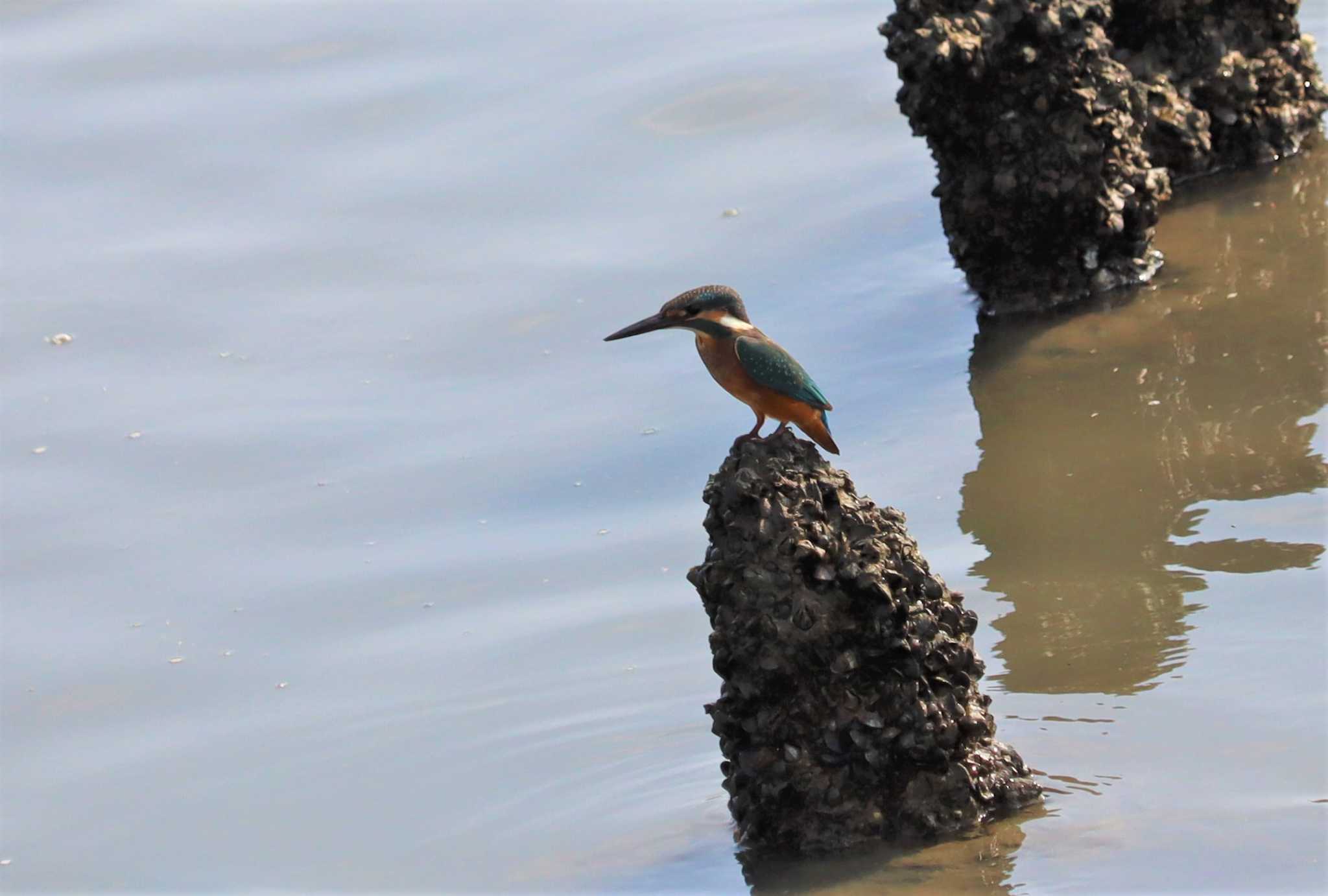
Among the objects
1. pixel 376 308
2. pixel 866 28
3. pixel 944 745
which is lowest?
pixel 944 745

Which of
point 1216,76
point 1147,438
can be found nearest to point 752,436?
point 1147,438

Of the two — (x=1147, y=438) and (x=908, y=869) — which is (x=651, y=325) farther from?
(x=1147, y=438)

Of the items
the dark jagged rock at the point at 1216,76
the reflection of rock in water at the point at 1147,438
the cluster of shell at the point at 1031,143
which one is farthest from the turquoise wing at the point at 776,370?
the dark jagged rock at the point at 1216,76

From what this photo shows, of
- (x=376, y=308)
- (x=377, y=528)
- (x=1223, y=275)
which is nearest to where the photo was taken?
(x=377, y=528)

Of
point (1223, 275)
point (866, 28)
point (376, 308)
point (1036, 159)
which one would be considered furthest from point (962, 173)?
point (866, 28)

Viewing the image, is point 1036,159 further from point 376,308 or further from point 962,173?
point 376,308

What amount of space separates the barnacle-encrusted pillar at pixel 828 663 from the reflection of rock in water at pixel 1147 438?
113 centimetres

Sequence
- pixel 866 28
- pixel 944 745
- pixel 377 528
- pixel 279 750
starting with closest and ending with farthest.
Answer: pixel 944 745 → pixel 279 750 → pixel 377 528 → pixel 866 28

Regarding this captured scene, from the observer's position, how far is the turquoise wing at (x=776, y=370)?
5.42 meters

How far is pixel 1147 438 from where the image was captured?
802 cm

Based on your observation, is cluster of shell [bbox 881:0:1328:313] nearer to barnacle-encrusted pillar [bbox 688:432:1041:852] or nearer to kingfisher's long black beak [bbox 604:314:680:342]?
kingfisher's long black beak [bbox 604:314:680:342]

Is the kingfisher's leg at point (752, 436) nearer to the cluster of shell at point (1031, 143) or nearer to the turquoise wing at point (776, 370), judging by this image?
the turquoise wing at point (776, 370)

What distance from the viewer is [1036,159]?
9.23 m

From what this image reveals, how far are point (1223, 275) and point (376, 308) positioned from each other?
453 centimetres
